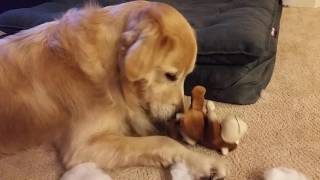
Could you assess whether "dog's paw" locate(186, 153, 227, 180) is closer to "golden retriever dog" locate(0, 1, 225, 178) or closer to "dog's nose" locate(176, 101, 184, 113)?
"golden retriever dog" locate(0, 1, 225, 178)

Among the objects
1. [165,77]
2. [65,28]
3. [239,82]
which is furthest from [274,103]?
[65,28]

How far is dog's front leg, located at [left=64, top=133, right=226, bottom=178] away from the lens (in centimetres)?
149

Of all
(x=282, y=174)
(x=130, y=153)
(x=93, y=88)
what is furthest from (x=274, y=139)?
(x=93, y=88)

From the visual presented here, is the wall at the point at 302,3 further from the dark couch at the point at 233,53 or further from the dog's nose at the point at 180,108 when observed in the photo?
the dog's nose at the point at 180,108

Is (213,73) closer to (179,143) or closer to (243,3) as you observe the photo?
(179,143)

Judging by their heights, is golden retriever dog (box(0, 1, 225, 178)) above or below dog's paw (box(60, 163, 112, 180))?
above

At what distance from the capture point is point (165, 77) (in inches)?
59.6

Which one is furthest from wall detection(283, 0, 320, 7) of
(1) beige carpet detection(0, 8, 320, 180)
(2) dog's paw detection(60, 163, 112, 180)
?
(2) dog's paw detection(60, 163, 112, 180)

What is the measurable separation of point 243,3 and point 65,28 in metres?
1.00

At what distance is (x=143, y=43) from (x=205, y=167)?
17.6 inches

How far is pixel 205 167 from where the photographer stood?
56.6 inches

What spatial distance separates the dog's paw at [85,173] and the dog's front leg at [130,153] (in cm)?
4

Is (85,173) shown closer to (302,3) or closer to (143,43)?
(143,43)

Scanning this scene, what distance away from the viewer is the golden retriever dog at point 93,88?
1465 millimetres
